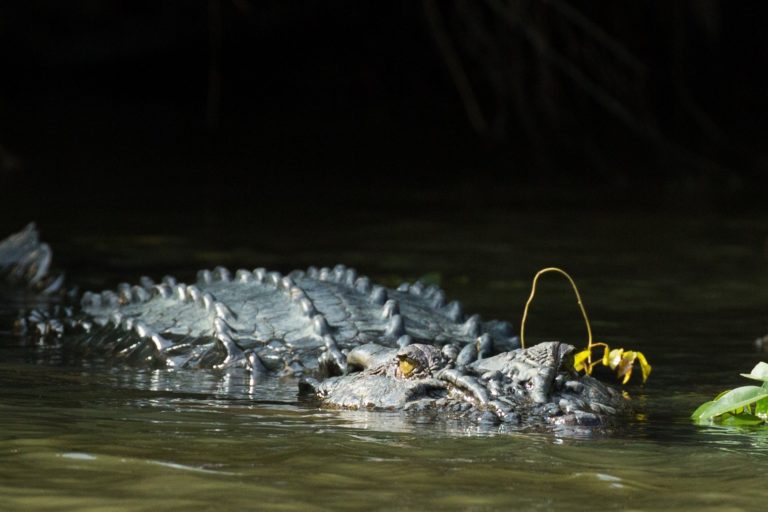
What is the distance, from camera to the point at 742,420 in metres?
4.21

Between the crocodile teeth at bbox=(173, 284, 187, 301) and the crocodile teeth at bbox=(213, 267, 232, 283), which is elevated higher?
the crocodile teeth at bbox=(213, 267, 232, 283)

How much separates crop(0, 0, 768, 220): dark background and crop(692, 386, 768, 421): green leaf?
12.4ft

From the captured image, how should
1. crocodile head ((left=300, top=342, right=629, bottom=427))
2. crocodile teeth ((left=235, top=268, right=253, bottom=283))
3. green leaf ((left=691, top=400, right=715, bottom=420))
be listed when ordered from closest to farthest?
crocodile head ((left=300, top=342, right=629, bottom=427)), green leaf ((left=691, top=400, right=715, bottom=420)), crocodile teeth ((left=235, top=268, right=253, bottom=283))

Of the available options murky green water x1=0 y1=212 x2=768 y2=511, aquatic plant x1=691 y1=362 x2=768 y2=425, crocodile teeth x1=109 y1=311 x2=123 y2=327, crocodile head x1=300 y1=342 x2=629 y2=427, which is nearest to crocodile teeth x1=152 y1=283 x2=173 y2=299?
crocodile teeth x1=109 y1=311 x2=123 y2=327

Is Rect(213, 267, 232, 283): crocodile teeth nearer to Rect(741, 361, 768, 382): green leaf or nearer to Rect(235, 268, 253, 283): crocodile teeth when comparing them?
Rect(235, 268, 253, 283): crocodile teeth

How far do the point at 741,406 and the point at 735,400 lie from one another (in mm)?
27

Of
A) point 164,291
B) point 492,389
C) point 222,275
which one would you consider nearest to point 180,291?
point 164,291

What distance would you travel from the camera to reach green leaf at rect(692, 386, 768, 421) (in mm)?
4059

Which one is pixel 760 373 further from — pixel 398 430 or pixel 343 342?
pixel 343 342

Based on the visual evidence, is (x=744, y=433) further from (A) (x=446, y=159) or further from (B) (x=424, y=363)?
(A) (x=446, y=159)

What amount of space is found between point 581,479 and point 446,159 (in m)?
10.1

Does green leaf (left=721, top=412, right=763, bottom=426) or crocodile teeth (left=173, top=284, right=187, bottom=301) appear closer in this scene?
green leaf (left=721, top=412, right=763, bottom=426)

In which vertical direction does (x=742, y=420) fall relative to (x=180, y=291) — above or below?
below

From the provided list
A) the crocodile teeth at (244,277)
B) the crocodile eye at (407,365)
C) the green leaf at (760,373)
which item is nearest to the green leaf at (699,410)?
the green leaf at (760,373)
